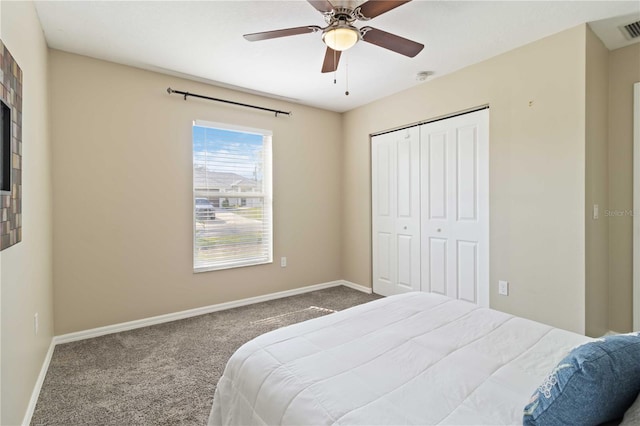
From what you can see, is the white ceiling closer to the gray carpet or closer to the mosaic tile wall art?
the mosaic tile wall art

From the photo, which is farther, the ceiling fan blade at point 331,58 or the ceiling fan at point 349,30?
the ceiling fan blade at point 331,58

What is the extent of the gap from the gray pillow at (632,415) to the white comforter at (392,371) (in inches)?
9.8

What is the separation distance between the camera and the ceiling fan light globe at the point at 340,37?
2.01 m

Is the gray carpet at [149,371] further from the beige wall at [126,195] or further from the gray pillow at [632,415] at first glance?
the gray pillow at [632,415]

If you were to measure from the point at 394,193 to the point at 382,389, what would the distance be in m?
3.19

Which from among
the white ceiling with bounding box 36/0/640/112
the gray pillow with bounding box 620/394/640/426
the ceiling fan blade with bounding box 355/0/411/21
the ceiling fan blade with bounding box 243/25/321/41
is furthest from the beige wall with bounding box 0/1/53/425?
the gray pillow with bounding box 620/394/640/426

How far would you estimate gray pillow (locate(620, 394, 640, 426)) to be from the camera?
2.51ft

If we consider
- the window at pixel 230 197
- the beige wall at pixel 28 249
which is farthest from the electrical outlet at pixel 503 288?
the beige wall at pixel 28 249

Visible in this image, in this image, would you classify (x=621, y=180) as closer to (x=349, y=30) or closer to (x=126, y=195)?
(x=349, y=30)

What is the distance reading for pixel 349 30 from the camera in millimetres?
1999

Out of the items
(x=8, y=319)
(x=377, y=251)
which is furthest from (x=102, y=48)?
(x=377, y=251)

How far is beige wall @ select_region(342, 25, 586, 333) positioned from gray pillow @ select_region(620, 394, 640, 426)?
2096 mm

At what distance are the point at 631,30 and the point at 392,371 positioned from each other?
10.6ft

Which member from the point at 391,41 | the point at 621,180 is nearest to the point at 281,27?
the point at 391,41
